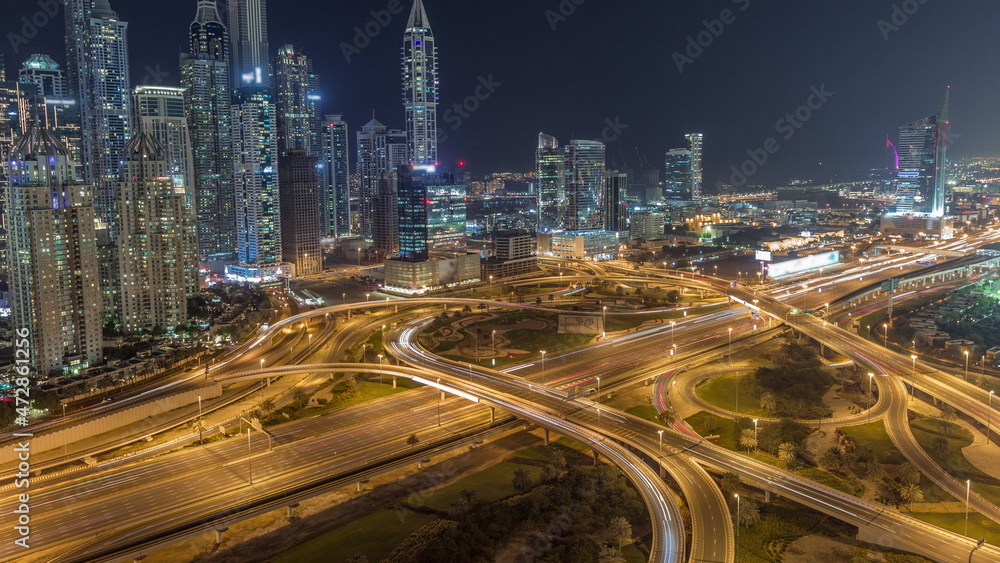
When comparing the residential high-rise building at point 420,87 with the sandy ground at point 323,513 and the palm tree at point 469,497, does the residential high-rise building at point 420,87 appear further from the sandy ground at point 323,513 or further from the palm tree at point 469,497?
the palm tree at point 469,497

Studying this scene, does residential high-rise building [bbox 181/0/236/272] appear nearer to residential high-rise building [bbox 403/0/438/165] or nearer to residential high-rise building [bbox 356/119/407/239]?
residential high-rise building [bbox 356/119/407/239]

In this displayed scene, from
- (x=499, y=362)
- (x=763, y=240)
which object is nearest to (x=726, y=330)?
(x=499, y=362)

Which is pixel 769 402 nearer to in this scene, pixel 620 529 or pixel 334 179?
pixel 620 529

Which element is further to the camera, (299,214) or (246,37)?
(246,37)

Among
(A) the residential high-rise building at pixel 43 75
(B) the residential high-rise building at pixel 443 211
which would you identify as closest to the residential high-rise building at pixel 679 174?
(B) the residential high-rise building at pixel 443 211

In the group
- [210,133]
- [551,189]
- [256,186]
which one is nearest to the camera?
[256,186]

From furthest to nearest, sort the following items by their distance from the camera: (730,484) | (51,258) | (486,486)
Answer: (51,258)
(486,486)
(730,484)

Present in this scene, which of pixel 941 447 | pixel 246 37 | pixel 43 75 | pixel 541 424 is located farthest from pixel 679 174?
pixel 541 424
